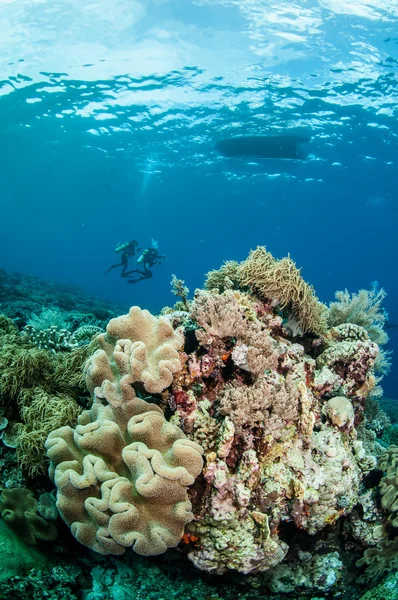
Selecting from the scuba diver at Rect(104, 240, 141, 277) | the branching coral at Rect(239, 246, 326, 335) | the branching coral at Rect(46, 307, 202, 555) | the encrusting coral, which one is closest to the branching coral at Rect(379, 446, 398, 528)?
the encrusting coral

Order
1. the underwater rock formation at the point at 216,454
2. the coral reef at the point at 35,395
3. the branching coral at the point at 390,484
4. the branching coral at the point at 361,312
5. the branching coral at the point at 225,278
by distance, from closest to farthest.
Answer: the underwater rock formation at the point at 216,454 → the coral reef at the point at 35,395 → the branching coral at the point at 390,484 → the branching coral at the point at 225,278 → the branching coral at the point at 361,312

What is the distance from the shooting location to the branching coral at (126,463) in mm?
2830

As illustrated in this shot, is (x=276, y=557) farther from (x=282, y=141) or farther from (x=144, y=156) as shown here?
(x=144, y=156)

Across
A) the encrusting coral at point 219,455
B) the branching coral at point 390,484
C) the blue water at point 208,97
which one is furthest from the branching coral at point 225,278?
the blue water at point 208,97

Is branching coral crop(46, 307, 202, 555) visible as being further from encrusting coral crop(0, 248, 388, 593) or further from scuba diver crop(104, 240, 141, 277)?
scuba diver crop(104, 240, 141, 277)

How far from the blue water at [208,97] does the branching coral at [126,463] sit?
729 inches

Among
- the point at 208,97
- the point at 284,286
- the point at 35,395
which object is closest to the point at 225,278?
the point at 284,286

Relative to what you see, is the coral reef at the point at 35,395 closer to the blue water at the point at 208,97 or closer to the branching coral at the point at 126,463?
the branching coral at the point at 126,463

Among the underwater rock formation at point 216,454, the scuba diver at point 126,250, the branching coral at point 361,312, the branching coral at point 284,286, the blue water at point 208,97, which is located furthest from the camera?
the scuba diver at point 126,250

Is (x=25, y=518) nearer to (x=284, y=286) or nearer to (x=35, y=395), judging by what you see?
(x=35, y=395)

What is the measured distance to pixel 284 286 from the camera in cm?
490

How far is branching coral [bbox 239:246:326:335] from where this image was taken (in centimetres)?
492

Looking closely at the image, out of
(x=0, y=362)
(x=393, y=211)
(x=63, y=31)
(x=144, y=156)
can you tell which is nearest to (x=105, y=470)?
(x=0, y=362)

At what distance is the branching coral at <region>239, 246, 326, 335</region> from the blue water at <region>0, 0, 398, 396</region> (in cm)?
1626
